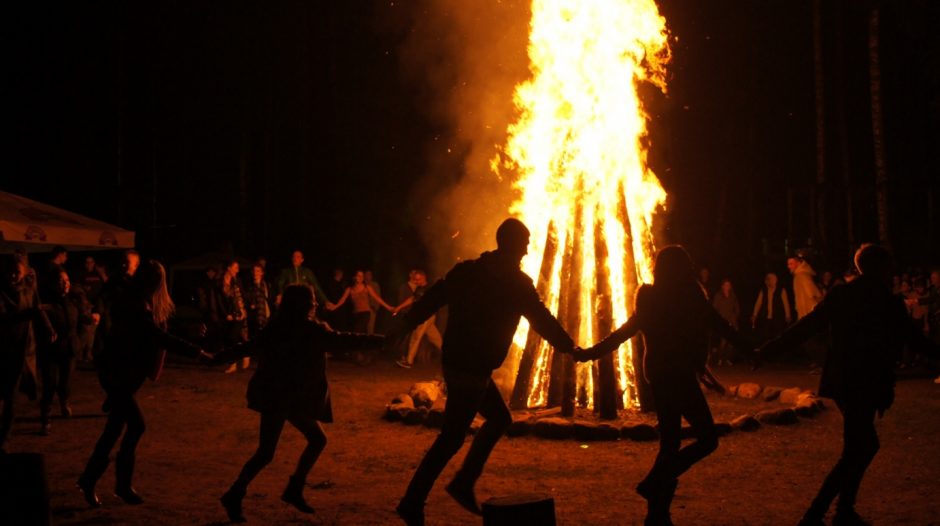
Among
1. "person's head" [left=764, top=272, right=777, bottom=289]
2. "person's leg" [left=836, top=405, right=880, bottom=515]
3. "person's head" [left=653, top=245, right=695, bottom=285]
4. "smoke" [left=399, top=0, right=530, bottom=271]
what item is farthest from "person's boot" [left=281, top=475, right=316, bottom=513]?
"smoke" [left=399, top=0, right=530, bottom=271]

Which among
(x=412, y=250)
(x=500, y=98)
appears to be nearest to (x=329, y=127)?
(x=412, y=250)

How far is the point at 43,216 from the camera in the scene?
14.2 metres

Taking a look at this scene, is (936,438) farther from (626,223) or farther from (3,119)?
(3,119)

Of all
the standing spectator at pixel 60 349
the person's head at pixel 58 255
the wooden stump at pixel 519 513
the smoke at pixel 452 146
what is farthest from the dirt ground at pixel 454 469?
the smoke at pixel 452 146

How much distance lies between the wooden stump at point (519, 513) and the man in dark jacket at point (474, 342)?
90 centimetres

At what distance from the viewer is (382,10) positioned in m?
28.9

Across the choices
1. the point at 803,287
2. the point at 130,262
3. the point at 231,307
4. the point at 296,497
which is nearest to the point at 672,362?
the point at 296,497

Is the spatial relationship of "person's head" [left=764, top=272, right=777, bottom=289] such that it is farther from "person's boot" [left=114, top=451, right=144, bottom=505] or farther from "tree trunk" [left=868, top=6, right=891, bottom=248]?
"person's boot" [left=114, top=451, right=144, bottom=505]

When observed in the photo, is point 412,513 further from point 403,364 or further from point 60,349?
point 403,364

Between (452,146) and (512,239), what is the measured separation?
75.5 feet

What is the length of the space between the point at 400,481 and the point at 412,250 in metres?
20.6

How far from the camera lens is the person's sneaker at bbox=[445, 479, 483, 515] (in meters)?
5.73

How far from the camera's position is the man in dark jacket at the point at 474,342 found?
548 cm

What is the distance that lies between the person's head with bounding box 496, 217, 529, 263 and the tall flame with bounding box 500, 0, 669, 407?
5.11m
